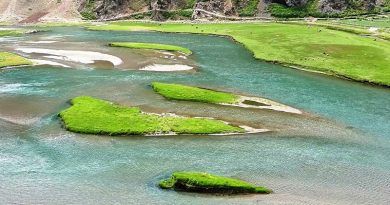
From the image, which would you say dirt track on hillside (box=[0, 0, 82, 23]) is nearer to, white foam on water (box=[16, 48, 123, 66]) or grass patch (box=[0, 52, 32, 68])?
white foam on water (box=[16, 48, 123, 66])

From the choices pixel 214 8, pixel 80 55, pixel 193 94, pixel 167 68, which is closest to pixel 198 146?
pixel 193 94

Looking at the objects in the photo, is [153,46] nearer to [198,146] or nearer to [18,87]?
[18,87]

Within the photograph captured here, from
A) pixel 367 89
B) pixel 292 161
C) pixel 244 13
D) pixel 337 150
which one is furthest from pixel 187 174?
pixel 244 13

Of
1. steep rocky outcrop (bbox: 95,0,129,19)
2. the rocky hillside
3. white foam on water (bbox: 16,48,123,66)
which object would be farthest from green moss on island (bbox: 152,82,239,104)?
steep rocky outcrop (bbox: 95,0,129,19)

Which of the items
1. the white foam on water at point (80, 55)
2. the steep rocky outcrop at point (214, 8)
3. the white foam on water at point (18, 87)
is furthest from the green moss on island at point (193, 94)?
the steep rocky outcrop at point (214, 8)

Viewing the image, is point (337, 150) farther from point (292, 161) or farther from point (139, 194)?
point (139, 194)

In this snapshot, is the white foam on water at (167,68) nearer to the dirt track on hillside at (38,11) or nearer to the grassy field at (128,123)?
the grassy field at (128,123)
